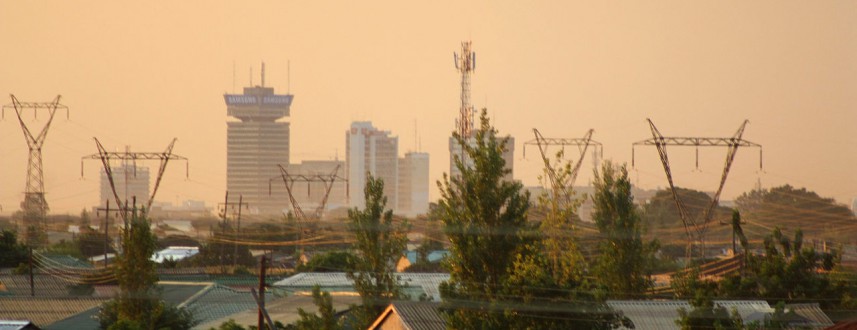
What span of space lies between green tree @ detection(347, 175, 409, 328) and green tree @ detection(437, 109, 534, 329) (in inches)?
145

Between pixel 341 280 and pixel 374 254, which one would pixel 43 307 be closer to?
pixel 341 280

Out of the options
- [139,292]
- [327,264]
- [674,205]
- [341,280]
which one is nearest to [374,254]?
[139,292]

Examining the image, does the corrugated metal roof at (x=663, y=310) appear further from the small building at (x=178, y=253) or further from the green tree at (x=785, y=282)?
the small building at (x=178, y=253)

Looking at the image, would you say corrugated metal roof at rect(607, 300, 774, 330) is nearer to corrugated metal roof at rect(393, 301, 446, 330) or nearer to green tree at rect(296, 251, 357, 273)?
corrugated metal roof at rect(393, 301, 446, 330)

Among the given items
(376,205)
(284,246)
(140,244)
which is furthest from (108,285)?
(284,246)

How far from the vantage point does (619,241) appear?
29.2 meters

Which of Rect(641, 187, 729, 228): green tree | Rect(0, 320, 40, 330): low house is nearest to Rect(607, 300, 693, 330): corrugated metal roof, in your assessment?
Rect(0, 320, 40, 330): low house

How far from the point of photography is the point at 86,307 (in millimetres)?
31828

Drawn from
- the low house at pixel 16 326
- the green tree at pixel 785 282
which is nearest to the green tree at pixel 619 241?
the green tree at pixel 785 282

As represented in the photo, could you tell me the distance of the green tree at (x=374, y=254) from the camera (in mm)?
23656

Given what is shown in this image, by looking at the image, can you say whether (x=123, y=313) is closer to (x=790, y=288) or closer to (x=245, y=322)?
(x=245, y=322)

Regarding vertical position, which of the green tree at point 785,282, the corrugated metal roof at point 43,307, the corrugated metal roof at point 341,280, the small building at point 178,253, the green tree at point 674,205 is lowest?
the corrugated metal roof at point 43,307

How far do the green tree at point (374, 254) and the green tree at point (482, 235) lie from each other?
145 inches

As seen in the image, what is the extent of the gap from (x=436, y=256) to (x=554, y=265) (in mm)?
36812
